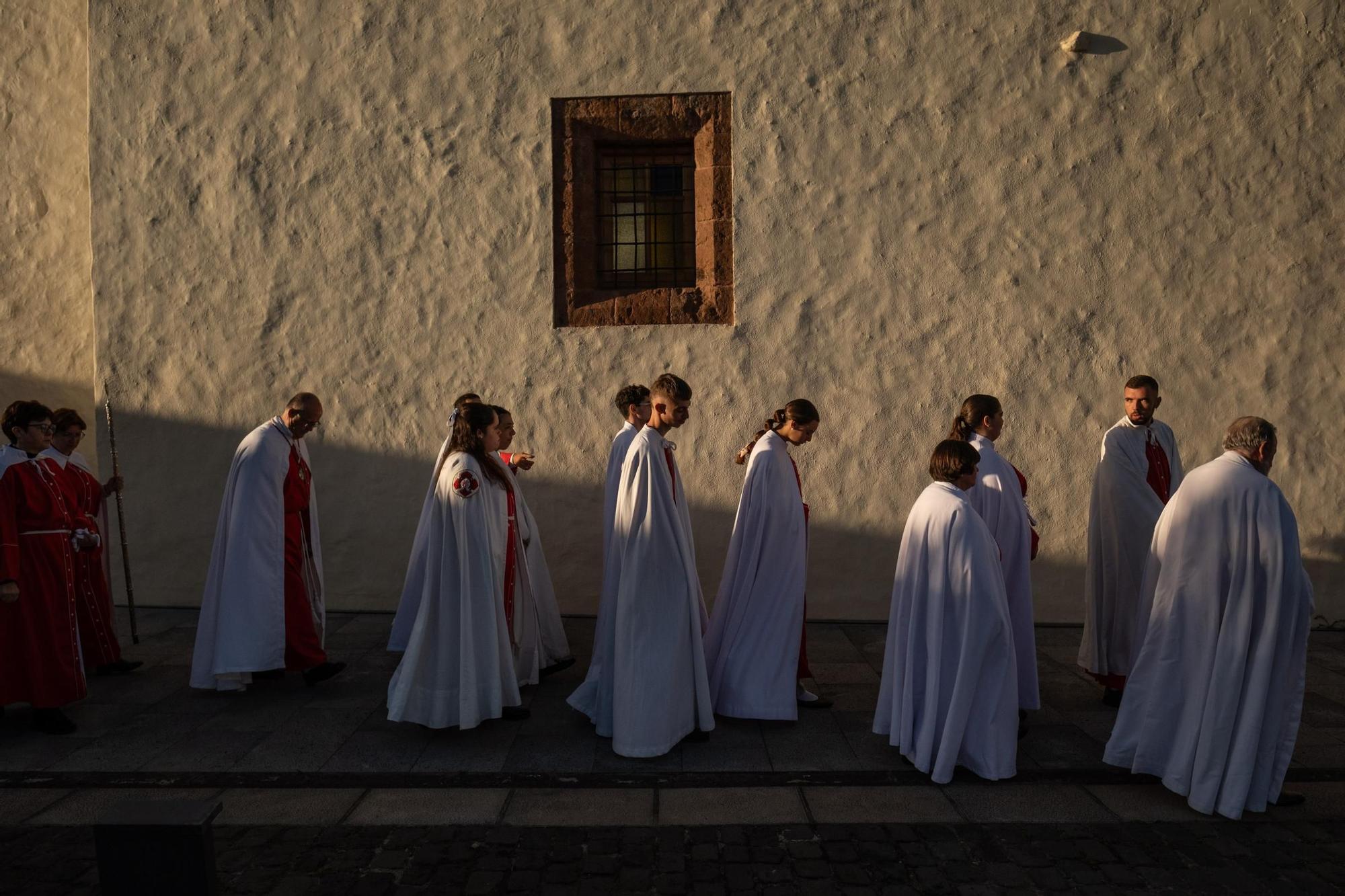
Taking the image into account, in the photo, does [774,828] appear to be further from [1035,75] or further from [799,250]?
[1035,75]

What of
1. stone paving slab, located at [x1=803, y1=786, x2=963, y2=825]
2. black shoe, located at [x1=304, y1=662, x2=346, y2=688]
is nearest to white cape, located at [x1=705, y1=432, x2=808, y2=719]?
stone paving slab, located at [x1=803, y1=786, x2=963, y2=825]

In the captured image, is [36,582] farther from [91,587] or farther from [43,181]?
[43,181]

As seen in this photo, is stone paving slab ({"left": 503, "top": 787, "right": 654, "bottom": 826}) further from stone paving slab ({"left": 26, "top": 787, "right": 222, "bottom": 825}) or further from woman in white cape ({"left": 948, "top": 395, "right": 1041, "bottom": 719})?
woman in white cape ({"left": 948, "top": 395, "right": 1041, "bottom": 719})

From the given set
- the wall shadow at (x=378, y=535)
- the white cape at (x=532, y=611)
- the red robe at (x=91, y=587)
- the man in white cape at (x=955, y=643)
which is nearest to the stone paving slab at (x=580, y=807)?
the man in white cape at (x=955, y=643)

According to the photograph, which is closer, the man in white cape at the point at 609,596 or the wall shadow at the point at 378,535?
the man in white cape at the point at 609,596

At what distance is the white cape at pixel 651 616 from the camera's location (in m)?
4.83

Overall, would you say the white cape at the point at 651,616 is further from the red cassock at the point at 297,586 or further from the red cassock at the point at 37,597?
the red cassock at the point at 37,597

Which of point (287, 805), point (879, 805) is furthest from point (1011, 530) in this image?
point (287, 805)

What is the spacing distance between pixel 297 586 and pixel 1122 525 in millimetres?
4711

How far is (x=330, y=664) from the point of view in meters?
6.13

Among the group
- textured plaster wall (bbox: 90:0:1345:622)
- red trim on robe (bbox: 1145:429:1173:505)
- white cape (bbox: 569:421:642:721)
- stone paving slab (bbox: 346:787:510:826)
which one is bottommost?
stone paving slab (bbox: 346:787:510:826)

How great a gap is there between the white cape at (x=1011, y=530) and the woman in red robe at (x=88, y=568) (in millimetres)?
4928

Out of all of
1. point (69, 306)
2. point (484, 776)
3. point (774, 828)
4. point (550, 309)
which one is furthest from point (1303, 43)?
point (69, 306)

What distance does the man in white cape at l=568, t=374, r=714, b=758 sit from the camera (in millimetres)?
4832
